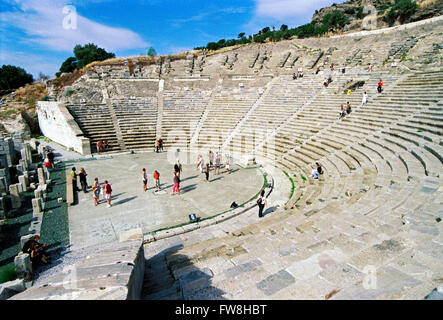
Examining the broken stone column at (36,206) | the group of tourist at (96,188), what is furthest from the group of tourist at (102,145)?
the broken stone column at (36,206)

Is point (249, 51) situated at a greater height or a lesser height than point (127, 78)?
greater

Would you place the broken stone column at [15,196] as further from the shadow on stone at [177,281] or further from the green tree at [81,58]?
the green tree at [81,58]

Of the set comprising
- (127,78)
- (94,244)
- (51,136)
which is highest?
(127,78)

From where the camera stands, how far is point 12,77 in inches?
2058

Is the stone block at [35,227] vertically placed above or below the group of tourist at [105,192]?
below

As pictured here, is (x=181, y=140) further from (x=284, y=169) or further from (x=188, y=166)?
(x=284, y=169)

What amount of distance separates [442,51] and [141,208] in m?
23.7

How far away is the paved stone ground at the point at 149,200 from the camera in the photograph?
880cm

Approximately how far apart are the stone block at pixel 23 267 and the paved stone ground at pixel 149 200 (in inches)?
59.2

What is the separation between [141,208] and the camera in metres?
10.1

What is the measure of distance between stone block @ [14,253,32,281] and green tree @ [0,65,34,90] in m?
62.2

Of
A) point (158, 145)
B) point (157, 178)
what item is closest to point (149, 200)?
point (157, 178)

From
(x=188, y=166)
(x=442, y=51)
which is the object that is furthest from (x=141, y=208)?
(x=442, y=51)

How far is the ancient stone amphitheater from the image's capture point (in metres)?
4.01
